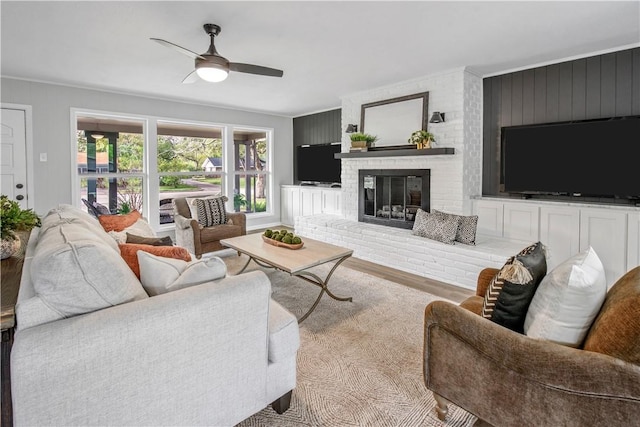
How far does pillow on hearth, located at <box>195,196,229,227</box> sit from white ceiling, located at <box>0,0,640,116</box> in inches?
67.3

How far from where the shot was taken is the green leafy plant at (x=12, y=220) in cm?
176

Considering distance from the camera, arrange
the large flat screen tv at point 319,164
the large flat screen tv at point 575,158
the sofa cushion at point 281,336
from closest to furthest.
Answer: the sofa cushion at point 281,336 → the large flat screen tv at point 575,158 → the large flat screen tv at point 319,164

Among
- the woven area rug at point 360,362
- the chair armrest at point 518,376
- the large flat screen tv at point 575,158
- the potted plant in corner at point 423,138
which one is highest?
the potted plant in corner at point 423,138

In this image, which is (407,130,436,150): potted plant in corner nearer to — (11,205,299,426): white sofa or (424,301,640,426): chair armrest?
(424,301,640,426): chair armrest

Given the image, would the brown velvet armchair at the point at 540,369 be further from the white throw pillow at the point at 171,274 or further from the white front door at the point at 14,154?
the white front door at the point at 14,154

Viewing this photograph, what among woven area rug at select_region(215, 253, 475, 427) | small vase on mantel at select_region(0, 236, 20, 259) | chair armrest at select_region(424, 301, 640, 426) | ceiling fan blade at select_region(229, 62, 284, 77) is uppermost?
ceiling fan blade at select_region(229, 62, 284, 77)

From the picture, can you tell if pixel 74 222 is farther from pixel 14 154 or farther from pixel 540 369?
pixel 14 154

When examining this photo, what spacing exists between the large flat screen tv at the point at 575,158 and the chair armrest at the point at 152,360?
3.61 meters

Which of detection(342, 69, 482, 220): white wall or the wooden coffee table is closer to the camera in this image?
the wooden coffee table

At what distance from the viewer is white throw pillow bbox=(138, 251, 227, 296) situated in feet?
5.10

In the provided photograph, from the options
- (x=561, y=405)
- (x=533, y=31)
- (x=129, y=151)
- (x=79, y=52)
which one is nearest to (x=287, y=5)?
(x=533, y=31)

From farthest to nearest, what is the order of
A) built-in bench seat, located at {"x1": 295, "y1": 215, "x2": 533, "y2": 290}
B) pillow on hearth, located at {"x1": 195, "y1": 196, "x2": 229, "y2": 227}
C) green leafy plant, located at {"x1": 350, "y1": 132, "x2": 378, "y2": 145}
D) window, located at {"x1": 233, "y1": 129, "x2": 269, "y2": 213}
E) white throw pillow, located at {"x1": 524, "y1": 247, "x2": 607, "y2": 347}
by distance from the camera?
window, located at {"x1": 233, "y1": 129, "x2": 269, "y2": 213}
green leafy plant, located at {"x1": 350, "y1": 132, "x2": 378, "y2": 145}
pillow on hearth, located at {"x1": 195, "y1": 196, "x2": 229, "y2": 227}
built-in bench seat, located at {"x1": 295, "y1": 215, "x2": 533, "y2": 290}
white throw pillow, located at {"x1": 524, "y1": 247, "x2": 607, "y2": 347}

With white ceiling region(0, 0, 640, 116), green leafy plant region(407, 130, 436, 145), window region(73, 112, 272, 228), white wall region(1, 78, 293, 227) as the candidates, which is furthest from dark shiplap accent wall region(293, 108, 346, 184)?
white wall region(1, 78, 293, 227)

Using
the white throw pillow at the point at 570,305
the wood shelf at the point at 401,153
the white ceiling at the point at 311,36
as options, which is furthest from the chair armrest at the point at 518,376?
the wood shelf at the point at 401,153
